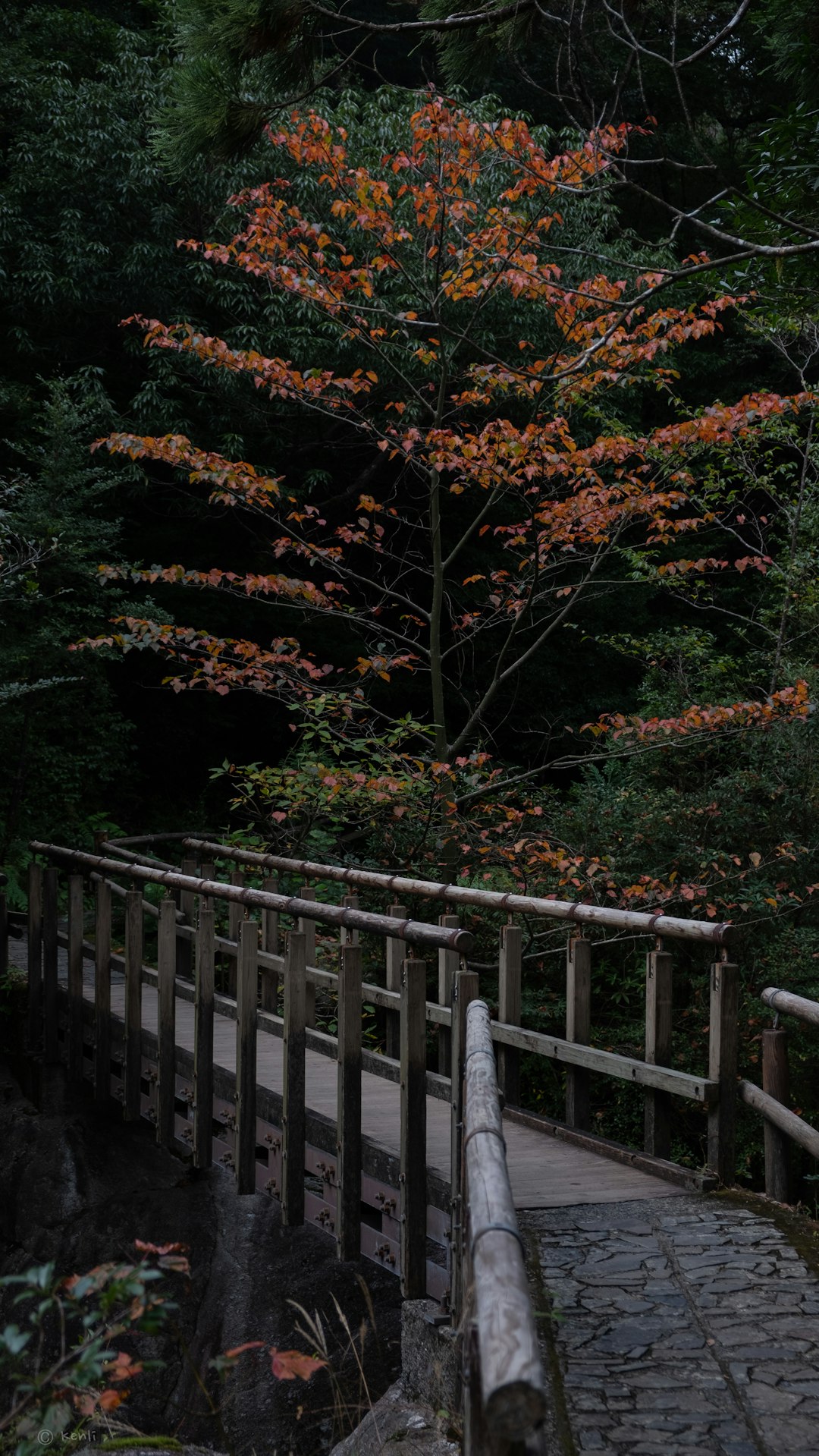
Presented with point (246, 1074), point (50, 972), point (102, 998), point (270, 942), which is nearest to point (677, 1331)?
point (246, 1074)

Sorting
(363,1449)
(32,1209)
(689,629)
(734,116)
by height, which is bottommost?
(32,1209)

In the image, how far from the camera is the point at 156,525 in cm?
1393

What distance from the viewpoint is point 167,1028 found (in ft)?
19.0

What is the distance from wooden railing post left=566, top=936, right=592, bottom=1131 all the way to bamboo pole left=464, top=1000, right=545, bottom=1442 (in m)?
3.13

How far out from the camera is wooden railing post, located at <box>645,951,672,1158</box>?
4715 millimetres

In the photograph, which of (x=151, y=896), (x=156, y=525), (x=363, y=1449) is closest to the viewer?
(x=363, y=1449)

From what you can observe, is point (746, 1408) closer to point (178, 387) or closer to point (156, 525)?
point (178, 387)

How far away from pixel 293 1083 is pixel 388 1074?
1.37 ft

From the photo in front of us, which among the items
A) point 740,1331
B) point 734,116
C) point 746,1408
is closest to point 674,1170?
point 740,1331

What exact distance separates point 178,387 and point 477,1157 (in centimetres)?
1175

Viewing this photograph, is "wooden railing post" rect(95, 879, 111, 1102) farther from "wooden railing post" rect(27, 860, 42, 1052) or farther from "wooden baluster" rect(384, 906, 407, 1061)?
"wooden baluster" rect(384, 906, 407, 1061)

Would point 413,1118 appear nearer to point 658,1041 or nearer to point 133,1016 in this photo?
point 658,1041

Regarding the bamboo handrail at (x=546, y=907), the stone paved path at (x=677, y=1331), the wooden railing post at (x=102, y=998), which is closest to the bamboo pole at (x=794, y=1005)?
the bamboo handrail at (x=546, y=907)

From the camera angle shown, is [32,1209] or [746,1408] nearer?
[746,1408]
